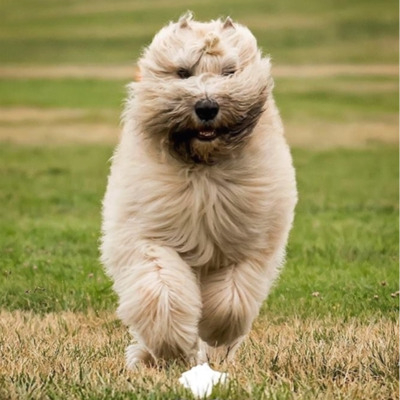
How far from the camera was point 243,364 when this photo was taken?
5.82 meters

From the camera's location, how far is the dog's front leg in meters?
5.99

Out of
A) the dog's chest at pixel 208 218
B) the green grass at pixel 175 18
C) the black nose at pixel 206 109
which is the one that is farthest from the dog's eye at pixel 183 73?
the green grass at pixel 175 18

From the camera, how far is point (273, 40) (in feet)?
177

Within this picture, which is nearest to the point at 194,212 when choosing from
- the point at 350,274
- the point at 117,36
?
the point at 350,274

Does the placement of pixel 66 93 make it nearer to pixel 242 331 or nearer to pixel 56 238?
pixel 56 238

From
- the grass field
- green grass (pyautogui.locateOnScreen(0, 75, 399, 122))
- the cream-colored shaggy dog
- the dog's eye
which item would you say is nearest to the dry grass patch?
the grass field

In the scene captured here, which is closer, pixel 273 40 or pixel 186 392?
pixel 186 392

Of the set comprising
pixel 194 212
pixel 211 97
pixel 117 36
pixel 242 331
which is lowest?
pixel 117 36

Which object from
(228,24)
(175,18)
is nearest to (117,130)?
(228,24)

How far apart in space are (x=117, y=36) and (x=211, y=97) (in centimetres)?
5235

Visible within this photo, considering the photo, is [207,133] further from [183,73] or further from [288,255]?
[288,255]

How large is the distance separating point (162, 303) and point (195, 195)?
1.99ft

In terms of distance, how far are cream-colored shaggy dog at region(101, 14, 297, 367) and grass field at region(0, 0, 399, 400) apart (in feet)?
0.96

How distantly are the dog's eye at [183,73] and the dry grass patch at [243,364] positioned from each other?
1516 mm
